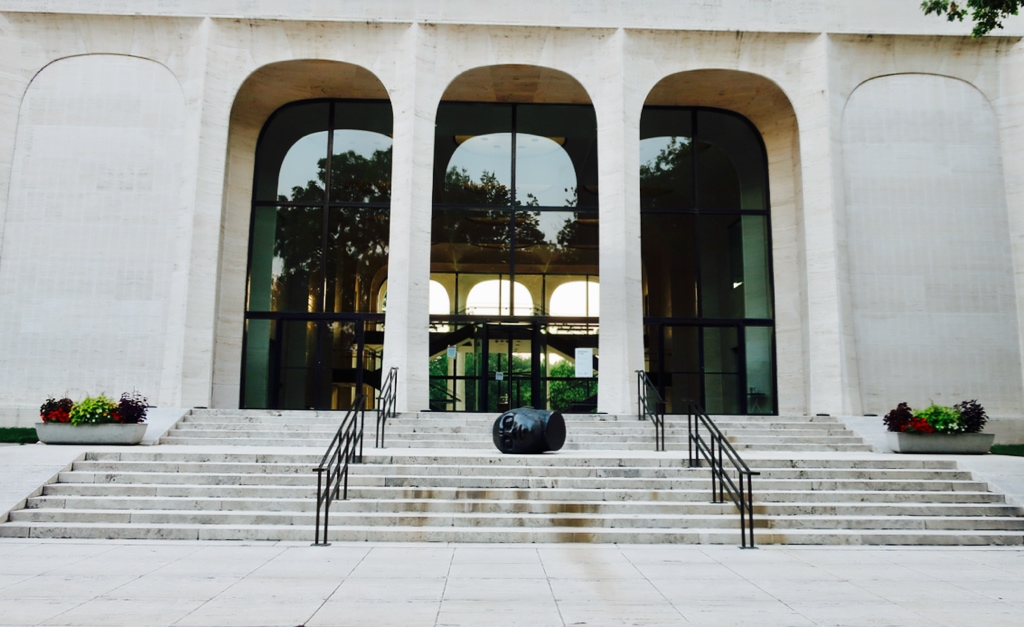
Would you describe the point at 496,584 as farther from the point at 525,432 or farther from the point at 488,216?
the point at 488,216

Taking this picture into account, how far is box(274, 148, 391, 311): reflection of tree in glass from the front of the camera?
20.3m

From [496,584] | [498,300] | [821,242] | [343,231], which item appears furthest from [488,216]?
[496,584]

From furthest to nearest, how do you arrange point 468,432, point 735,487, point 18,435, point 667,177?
point 667,177
point 18,435
point 468,432
point 735,487

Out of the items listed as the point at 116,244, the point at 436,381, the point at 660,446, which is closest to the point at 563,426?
the point at 660,446

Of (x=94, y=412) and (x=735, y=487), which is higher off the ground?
(x=94, y=412)

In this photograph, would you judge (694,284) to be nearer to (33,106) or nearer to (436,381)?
(436,381)

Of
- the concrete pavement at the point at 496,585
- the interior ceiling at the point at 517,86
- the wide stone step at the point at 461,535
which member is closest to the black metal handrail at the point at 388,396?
the wide stone step at the point at 461,535

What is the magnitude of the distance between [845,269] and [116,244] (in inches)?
713

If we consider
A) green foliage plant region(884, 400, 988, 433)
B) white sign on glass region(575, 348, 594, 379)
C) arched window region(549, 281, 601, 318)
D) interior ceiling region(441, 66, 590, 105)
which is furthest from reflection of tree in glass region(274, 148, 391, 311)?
green foliage plant region(884, 400, 988, 433)

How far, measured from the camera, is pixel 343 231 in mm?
20578

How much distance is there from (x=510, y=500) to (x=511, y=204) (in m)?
12.0

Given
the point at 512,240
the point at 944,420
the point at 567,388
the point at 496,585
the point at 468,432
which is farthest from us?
the point at 512,240

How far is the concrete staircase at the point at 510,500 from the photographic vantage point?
926 centimetres

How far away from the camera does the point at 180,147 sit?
61.7 ft
